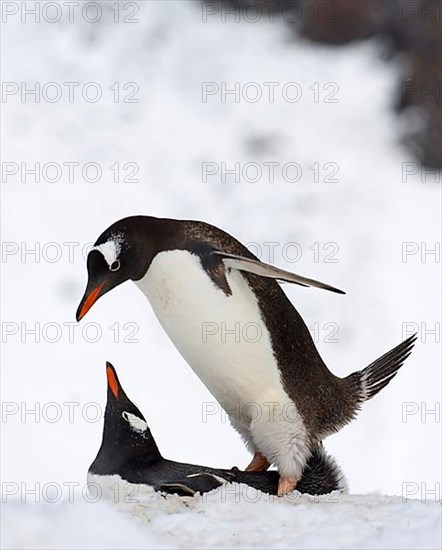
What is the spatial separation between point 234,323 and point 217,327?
0.08 ft

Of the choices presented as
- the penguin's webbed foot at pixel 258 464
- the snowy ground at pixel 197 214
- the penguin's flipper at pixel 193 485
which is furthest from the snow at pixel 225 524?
the snowy ground at pixel 197 214

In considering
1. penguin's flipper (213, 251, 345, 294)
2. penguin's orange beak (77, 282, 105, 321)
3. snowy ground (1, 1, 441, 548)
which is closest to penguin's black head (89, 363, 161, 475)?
penguin's orange beak (77, 282, 105, 321)

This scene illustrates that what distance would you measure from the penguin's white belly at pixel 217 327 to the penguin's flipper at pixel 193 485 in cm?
18

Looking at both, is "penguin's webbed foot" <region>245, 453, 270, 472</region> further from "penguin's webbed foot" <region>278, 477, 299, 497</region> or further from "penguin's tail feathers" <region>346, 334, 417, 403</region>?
"penguin's tail feathers" <region>346, 334, 417, 403</region>

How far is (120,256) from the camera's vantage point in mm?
1583

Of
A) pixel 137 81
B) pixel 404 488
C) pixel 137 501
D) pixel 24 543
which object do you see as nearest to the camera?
pixel 24 543

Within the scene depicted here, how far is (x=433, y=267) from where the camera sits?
3.98 meters

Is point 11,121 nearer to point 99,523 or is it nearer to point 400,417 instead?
point 400,417

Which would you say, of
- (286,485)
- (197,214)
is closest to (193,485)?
(286,485)

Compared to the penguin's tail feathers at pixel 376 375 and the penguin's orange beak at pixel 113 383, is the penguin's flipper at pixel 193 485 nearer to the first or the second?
the penguin's orange beak at pixel 113 383

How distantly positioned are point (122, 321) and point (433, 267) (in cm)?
106

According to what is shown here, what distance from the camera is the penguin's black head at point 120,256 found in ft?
5.21

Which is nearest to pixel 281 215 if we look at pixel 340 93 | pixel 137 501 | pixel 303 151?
pixel 303 151

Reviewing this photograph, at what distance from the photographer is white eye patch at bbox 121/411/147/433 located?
1580mm
